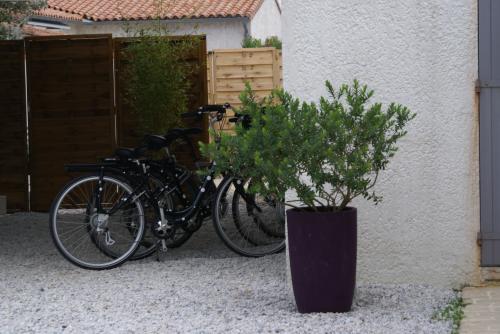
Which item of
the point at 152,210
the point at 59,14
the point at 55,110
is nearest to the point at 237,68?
the point at 55,110

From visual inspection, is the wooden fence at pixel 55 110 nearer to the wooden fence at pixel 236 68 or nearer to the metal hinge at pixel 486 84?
the metal hinge at pixel 486 84

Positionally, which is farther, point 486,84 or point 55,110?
point 55,110

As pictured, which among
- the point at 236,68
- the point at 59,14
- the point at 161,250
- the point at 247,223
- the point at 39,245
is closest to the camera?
the point at 247,223

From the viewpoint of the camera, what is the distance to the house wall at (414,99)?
Result: 6.57 m

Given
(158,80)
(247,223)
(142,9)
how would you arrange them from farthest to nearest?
1. (142,9)
2. (158,80)
3. (247,223)

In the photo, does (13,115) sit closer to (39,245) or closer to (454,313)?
(39,245)

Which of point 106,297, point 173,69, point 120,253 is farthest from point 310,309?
point 173,69

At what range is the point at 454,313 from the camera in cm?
582

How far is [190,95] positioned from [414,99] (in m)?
4.91

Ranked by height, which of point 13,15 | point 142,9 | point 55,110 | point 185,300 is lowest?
point 185,300

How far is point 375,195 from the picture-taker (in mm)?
6641

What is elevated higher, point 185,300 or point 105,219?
point 105,219

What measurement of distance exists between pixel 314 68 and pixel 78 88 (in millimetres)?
5489

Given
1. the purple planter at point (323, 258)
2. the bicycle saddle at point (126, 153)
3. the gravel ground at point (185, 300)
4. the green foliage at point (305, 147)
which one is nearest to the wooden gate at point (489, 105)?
the gravel ground at point (185, 300)
